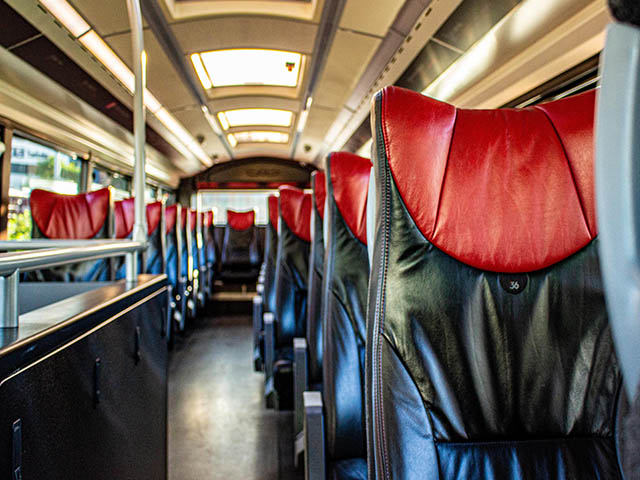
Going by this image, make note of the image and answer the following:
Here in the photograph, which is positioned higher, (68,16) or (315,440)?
(68,16)

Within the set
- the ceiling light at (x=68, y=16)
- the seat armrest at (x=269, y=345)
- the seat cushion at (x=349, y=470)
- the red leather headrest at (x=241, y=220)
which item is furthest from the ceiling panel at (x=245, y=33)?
the red leather headrest at (x=241, y=220)

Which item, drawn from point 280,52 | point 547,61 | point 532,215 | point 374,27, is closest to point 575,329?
point 532,215

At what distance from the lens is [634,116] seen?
289 mm

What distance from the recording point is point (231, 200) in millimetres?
11844

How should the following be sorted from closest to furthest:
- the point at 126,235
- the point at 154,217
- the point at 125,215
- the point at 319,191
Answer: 1. the point at 319,191
2. the point at 126,235
3. the point at 125,215
4. the point at 154,217

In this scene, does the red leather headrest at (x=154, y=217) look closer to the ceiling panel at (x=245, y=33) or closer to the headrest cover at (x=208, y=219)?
the ceiling panel at (x=245, y=33)

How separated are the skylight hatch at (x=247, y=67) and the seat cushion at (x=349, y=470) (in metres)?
4.00

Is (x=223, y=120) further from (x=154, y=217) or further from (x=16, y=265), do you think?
(x=16, y=265)

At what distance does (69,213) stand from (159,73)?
218cm

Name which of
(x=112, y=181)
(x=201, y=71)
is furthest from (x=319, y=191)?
(x=112, y=181)

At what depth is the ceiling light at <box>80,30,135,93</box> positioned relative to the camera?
3.26m

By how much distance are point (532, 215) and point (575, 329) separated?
238 millimetres

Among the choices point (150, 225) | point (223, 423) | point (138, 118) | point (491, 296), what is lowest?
point (223, 423)

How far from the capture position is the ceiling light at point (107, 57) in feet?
10.7
